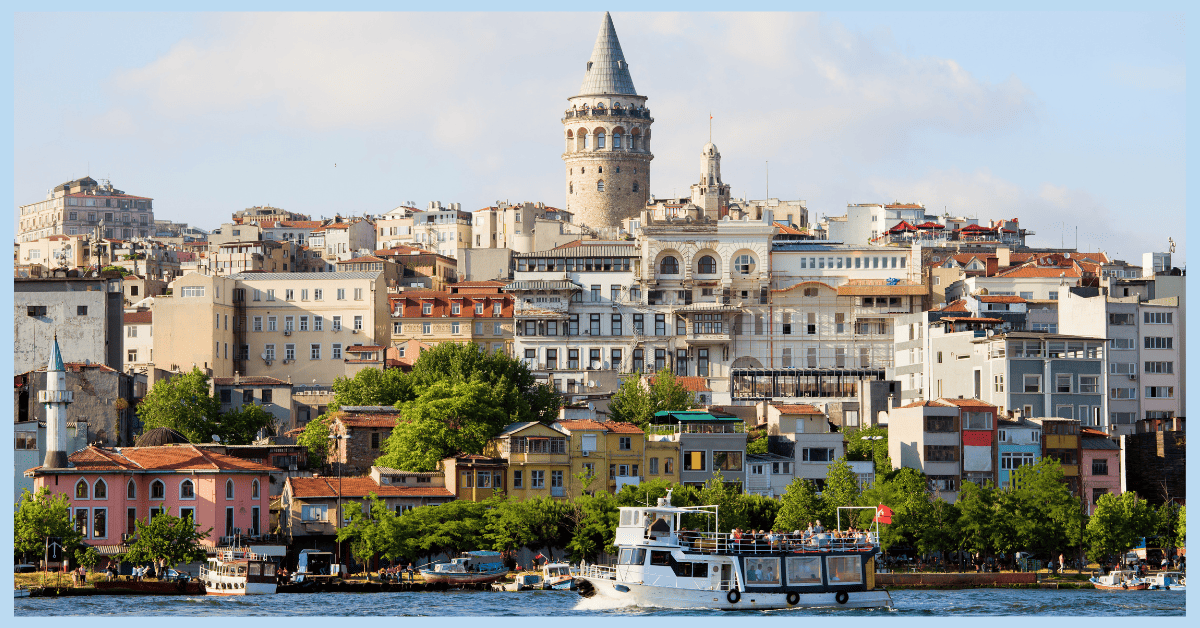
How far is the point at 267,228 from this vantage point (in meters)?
152

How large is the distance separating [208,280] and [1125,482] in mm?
46123

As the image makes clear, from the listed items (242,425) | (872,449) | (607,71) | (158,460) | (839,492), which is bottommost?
(839,492)

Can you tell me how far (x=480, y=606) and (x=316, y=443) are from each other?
22.9m

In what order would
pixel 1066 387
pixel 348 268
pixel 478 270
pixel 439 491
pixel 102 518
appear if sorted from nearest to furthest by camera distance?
1. pixel 102 518
2. pixel 439 491
3. pixel 1066 387
4. pixel 348 268
5. pixel 478 270

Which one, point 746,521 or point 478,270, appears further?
point 478,270

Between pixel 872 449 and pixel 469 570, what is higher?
pixel 872 449

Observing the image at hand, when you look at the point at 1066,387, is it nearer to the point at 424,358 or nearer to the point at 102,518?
the point at 424,358

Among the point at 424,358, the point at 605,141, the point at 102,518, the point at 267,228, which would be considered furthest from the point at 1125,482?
the point at 267,228

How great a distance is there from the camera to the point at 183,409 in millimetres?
80812

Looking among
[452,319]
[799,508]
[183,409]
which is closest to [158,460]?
[183,409]

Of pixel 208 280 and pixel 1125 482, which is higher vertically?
pixel 208 280

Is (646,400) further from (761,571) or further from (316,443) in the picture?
(761,571)

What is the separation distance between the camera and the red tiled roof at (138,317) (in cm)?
10050

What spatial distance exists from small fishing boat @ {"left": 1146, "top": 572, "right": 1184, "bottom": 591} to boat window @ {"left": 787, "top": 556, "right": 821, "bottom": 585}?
44.6 ft
